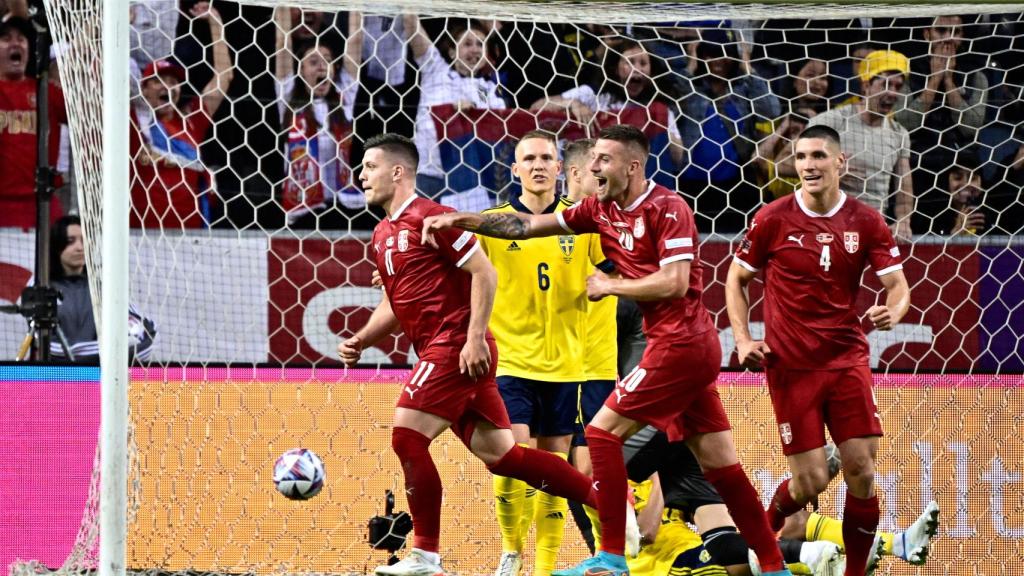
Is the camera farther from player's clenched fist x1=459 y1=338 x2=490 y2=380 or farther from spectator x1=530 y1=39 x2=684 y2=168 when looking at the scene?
spectator x1=530 y1=39 x2=684 y2=168

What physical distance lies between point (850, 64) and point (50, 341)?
4.91 m

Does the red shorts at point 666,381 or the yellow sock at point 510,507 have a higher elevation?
the red shorts at point 666,381

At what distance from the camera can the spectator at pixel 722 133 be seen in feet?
26.0

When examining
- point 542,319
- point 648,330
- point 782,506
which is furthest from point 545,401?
point 648,330

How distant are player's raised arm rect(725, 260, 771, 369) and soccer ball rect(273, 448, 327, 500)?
1.99m

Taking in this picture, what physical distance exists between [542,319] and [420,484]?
1399 millimetres

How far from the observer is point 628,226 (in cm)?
549

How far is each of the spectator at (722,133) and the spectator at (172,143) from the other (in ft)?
9.02

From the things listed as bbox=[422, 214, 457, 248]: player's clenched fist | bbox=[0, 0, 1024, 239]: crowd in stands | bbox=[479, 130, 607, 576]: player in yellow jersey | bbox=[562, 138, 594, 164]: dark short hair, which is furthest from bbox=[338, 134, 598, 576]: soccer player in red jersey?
bbox=[0, 0, 1024, 239]: crowd in stands

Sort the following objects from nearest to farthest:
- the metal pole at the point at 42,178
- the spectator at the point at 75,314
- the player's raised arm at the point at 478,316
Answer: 1. the player's raised arm at the point at 478,316
2. the metal pole at the point at 42,178
3. the spectator at the point at 75,314

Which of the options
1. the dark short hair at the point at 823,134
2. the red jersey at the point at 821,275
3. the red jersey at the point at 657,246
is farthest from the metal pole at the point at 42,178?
the dark short hair at the point at 823,134

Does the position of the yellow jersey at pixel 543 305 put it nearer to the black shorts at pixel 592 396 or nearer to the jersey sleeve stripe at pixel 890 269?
the black shorts at pixel 592 396

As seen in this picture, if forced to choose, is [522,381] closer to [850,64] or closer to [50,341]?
[50,341]

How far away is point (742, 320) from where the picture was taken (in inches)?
237
